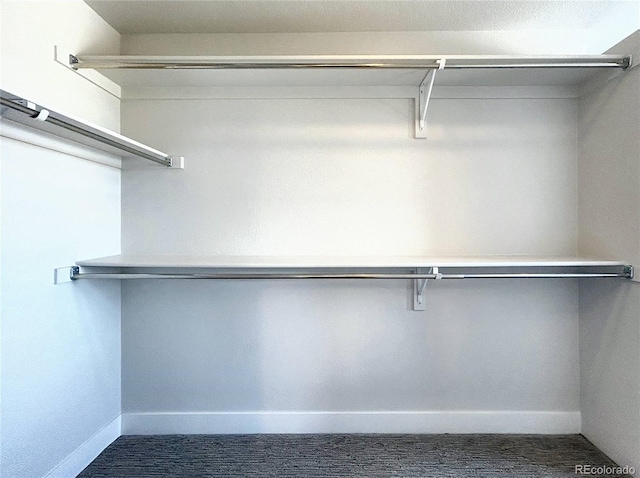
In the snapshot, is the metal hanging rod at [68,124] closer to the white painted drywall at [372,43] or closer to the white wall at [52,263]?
the white wall at [52,263]

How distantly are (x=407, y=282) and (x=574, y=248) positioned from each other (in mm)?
855

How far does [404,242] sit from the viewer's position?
7.29ft

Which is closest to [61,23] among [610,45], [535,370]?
[610,45]

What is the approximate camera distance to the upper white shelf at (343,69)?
179 cm

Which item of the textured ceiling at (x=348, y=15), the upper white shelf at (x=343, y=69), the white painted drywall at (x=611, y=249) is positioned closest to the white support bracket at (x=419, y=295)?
the white painted drywall at (x=611, y=249)

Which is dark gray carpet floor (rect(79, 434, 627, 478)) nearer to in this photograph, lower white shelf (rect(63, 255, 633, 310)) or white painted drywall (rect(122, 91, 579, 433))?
white painted drywall (rect(122, 91, 579, 433))

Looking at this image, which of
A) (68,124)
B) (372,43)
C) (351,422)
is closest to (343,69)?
(372,43)

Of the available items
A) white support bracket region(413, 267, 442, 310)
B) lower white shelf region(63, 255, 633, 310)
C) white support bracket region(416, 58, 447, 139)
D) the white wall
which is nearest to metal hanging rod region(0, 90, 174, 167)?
the white wall

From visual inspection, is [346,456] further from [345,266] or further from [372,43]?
[372,43]

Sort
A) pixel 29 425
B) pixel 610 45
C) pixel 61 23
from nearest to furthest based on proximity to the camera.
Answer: pixel 29 425 → pixel 61 23 → pixel 610 45

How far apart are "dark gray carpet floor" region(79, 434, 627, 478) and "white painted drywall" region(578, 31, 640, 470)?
19 centimetres

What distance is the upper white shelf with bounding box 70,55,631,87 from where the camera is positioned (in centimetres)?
179

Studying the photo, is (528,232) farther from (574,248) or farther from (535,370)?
(535,370)

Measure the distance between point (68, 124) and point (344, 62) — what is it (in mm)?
1057
